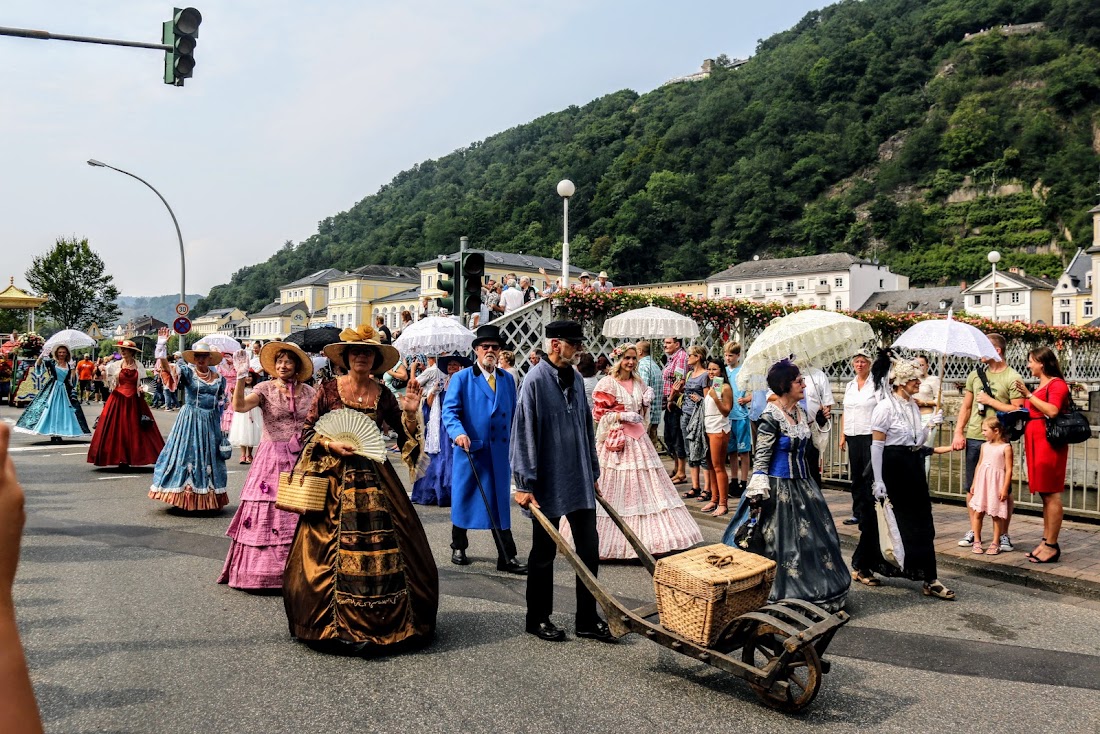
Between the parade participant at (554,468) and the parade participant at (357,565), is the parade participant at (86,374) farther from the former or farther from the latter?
the parade participant at (554,468)

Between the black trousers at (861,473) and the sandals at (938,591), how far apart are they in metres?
0.65

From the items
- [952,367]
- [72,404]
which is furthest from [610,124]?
[72,404]

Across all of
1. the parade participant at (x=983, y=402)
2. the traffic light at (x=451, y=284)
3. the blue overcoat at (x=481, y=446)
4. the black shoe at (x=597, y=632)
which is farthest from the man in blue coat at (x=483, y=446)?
the parade participant at (x=983, y=402)

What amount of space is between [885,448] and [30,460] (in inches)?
544

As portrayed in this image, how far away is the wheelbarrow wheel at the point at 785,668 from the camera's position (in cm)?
388

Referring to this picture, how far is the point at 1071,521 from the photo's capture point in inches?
352

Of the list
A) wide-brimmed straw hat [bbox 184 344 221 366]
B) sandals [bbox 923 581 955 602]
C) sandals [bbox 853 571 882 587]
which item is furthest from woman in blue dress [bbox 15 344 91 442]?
sandals [bbox 923 581 955 602]

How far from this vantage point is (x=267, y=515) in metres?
6.12

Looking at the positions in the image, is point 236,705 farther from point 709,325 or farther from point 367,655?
point 709,325

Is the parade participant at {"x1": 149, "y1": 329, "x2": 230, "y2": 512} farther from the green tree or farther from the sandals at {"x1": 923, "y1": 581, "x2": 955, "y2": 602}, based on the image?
the green tree

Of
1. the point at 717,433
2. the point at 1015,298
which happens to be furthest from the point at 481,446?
the point at 1015,298

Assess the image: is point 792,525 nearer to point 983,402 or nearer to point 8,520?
point 983,402

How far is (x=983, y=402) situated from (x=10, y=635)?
8.03 meters

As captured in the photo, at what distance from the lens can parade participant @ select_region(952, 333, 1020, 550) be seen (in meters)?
7.55
